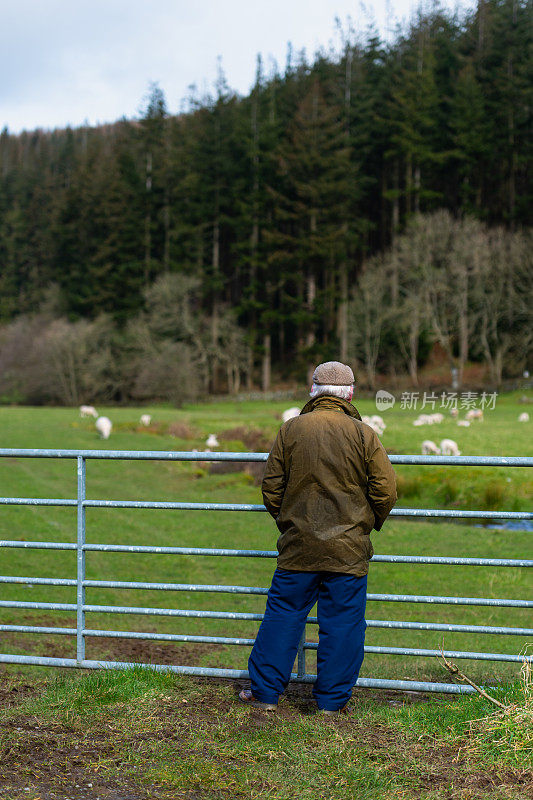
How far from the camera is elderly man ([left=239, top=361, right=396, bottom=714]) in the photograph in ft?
15.0

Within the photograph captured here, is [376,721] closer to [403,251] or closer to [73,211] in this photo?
[403,251]

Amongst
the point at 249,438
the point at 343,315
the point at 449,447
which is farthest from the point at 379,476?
the point at 343,315

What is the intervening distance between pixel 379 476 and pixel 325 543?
0.49 metres

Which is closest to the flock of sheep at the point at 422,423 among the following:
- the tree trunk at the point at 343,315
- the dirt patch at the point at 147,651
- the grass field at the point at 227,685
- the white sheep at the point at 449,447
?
the white sheep at the point at 449,447

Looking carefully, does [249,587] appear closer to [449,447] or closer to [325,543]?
[325,543]

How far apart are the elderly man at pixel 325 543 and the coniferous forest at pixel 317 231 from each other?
2044 inches

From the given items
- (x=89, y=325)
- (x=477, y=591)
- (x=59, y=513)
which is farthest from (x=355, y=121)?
(x=477, y=591)

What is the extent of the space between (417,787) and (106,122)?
138602 millimetres

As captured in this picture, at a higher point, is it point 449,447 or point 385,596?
point 385,596

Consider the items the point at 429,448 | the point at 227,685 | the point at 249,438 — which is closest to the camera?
the point at 227,685

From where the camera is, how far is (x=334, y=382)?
4.84 metres

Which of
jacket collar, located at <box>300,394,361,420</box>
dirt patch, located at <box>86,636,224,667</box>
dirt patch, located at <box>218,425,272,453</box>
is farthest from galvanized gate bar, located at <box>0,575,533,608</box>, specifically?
dirt patch, located at <box>218,425,272,453</box>

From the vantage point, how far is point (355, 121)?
→ 224ft

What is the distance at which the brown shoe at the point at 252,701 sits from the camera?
4.66m
